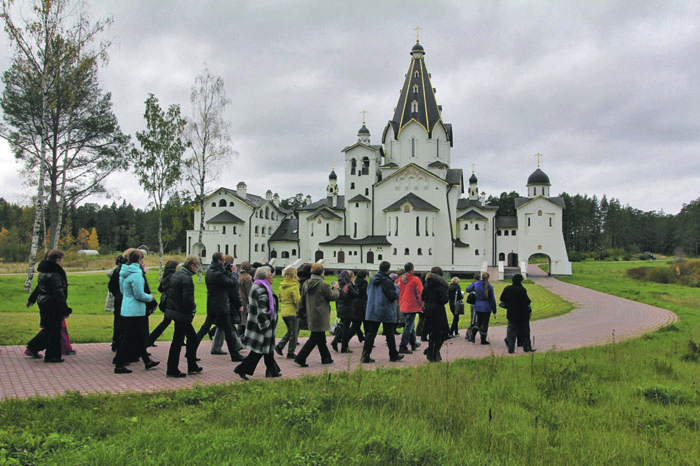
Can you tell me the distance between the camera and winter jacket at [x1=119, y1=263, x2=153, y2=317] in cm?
769

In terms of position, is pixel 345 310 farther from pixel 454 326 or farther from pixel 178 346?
pixel 454 326

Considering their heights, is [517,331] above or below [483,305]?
below

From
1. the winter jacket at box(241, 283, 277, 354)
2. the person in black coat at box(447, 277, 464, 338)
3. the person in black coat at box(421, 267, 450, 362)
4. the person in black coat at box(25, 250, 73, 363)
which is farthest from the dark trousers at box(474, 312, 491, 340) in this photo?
the person in black coat at box(25, 250, 73, 363)

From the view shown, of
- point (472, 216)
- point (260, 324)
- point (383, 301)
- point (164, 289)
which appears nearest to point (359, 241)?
point (472, 216)

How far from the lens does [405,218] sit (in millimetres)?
47938

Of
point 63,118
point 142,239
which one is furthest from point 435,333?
point 142,239

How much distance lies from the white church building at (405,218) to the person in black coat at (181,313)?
40783 mm

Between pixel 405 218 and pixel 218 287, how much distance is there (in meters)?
40.3

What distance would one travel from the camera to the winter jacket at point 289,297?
9.00 m

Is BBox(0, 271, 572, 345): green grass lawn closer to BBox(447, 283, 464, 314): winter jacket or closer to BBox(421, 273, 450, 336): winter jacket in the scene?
BBox(447, 283, 464, 314): winter jacket

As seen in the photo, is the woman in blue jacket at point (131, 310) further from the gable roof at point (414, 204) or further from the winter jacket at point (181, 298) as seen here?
the gable roof at point (414, 204)

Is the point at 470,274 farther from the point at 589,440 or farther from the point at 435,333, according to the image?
the point at 589,440

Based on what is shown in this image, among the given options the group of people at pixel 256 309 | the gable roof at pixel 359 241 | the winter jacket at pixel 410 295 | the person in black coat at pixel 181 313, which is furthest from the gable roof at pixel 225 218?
the person in black coat at pixel 181 313

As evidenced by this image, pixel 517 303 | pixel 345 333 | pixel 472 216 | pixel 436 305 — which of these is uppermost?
pixel 472 216
